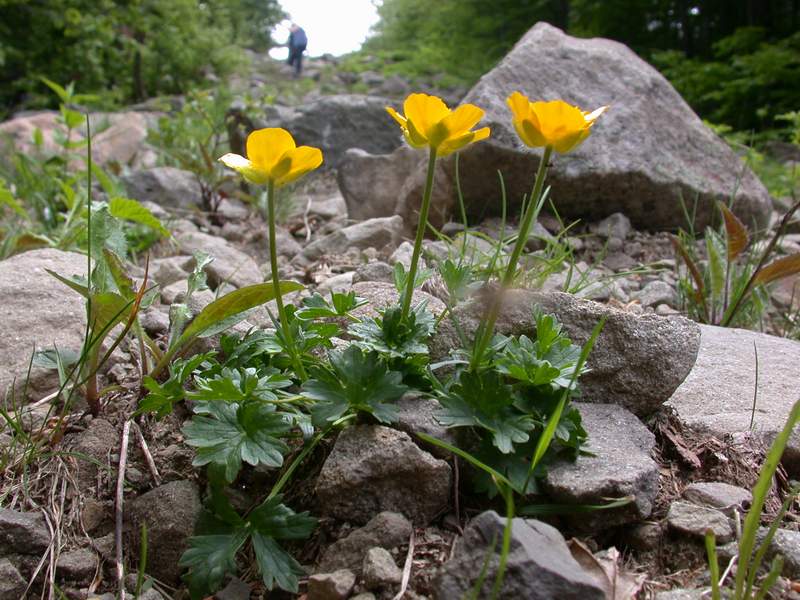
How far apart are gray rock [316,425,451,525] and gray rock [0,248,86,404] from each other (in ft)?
2.63

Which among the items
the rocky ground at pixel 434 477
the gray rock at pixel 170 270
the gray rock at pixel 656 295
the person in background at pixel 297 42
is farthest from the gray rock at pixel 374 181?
the person in background at pixel 297 42

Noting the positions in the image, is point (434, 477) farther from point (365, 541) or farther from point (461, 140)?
point (461, 140)

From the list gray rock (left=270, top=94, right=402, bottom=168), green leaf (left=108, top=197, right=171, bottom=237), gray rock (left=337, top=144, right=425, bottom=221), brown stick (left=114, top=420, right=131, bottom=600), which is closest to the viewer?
brown stick (left=114, top=420, right=131, bottom=600)

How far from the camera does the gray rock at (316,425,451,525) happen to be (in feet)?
3.90

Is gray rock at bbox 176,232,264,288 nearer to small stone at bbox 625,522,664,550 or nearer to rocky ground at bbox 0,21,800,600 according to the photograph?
rocky ground at bbox 0,21,800,600

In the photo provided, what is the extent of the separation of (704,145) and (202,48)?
11382 mm

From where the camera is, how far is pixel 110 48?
35.6ft

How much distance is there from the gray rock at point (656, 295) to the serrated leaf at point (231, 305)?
5.02 feet

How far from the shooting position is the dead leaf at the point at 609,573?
3.49 feet

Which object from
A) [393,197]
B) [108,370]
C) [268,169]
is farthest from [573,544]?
[393,197]

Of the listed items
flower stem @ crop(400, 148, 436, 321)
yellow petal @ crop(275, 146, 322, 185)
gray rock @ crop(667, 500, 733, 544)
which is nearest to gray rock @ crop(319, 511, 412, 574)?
flower stem @ crop(400, 148, 436, 321)

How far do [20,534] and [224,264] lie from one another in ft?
5.06

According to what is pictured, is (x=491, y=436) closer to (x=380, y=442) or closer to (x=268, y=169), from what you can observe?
(x=380, y=442)

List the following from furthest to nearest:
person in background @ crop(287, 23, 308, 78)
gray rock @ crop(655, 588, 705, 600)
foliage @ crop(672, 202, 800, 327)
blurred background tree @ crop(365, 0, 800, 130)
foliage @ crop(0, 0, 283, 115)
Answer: person in background @ crop(287, 23, 308, 78) < foliage @ crop(0, 0, 283, 115) < blurred background tree @ crop(365, 0, 800, 130) < foliage @ crop(672, 202, 800, 327) < gray rock @ crop(655, 588, 705, 600)
